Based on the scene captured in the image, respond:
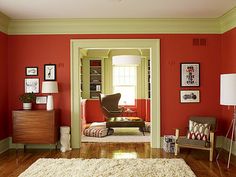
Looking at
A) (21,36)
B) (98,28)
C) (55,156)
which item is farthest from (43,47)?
(55,156)

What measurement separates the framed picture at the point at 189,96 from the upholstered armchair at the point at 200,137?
2.04 feet

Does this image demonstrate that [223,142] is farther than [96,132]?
No

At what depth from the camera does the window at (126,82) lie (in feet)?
37.2

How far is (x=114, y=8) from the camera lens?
561 cm

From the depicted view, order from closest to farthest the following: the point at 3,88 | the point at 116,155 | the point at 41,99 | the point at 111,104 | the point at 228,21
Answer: the point at 116,155 < the point at 228,21 < the point at 3,88 < the point at 41,99 < the point at 111,104

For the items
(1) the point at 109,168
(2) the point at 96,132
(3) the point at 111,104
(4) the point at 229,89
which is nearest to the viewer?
(1) the point at 109,168

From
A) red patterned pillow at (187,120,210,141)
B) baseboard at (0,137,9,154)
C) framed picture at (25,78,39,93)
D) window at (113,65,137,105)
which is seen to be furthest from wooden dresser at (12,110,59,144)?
window at (113,65,137,105)

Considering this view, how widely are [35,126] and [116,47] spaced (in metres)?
2.48

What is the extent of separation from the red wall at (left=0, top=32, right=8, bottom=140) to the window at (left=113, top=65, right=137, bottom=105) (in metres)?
5.46

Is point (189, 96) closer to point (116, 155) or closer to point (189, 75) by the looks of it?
point (189, 75)

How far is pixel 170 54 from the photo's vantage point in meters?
6.57

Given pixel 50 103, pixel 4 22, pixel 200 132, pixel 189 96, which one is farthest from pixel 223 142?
pixel 4 22

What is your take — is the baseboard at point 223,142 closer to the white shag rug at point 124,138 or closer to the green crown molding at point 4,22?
the white shag rug at point 124,138

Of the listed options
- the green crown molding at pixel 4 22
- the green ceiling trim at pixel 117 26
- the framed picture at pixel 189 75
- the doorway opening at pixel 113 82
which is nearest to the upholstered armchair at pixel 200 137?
the framed picture at pixel 189 75
